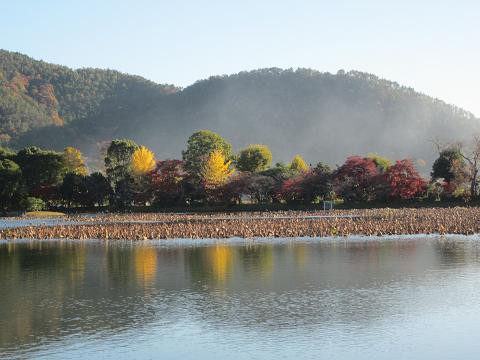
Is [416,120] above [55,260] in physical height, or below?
above

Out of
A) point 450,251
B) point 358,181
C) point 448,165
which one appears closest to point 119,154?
point 358,181

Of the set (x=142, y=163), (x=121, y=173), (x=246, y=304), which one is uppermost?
(x=142, y=163)

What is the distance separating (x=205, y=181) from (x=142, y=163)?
1240 centimetres

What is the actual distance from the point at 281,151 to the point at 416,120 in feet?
130

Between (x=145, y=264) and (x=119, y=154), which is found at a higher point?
(x=119, y=154)

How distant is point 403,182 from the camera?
84188 mm

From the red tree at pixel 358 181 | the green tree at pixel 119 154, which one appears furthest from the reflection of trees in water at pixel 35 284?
the green tree at pixel 119 154

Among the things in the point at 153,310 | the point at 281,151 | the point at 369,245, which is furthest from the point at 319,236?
the point at 281,151

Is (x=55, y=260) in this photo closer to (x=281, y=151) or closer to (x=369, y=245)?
(x=369, y=245)

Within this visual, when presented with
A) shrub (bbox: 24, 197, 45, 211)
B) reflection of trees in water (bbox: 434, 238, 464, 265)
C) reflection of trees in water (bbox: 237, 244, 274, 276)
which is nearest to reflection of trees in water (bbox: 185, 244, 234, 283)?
reflection of trees in water (bbox: 237, 244, 274, 276)

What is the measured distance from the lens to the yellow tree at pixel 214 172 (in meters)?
95.8

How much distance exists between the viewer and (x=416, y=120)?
19212cm

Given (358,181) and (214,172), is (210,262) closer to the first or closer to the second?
(358,181)

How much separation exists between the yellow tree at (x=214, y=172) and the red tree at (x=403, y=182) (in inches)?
972
